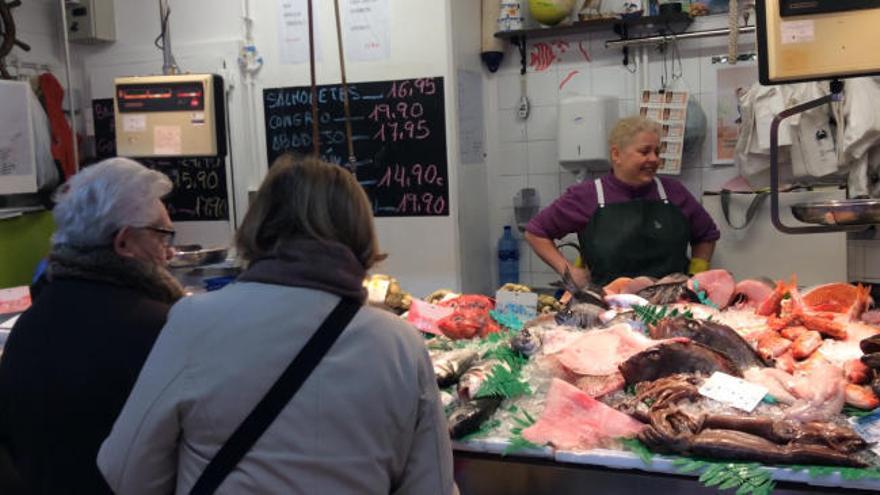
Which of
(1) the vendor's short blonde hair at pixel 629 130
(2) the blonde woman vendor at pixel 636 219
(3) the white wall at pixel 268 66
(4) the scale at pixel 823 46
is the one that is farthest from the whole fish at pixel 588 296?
(3) the white wall at pixel 268 66

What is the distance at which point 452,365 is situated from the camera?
259cm

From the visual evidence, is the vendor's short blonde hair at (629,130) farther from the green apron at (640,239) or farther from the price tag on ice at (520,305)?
the price tag on ice at (520,305)

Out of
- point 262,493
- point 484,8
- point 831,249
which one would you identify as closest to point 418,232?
point 484,8

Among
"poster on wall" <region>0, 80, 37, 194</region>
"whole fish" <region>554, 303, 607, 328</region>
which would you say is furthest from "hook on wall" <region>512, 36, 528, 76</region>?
"poster on wall" <region>0, 80, 37, 194</region>

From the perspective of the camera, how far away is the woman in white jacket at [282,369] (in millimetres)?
Result: 1565

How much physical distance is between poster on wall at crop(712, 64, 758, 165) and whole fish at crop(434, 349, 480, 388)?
3243mm

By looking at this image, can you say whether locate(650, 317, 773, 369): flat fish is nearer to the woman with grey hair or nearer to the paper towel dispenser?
the woman with grey hair

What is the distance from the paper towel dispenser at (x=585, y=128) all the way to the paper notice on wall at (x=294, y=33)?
5.55 ft

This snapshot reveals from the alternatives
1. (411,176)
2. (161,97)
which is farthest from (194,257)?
(411,176)

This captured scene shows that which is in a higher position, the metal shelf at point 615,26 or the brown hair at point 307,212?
the metal shelf at point 615,26

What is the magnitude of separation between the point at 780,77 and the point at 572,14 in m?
3.43

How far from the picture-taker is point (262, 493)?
158cm

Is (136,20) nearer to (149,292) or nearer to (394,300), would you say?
(394,300)

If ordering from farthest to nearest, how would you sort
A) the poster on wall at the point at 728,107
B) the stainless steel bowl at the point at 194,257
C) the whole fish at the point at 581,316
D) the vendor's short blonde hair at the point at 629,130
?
1. the poster on wall at the point at 728,107
2. the stainless steel bowl at the point at 194,257
3. the vendor's short blonde hair at the point at 629,130
4. the whole fish at the point at 581,316
